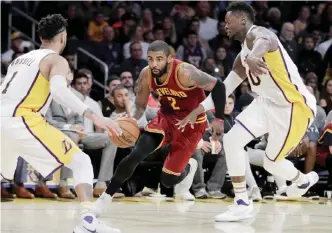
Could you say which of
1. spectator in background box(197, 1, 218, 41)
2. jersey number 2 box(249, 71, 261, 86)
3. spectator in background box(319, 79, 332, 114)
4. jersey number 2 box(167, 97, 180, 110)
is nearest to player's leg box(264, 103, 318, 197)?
jersey number 2 box(249, 71, 261, 86)

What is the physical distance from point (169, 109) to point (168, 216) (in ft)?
3.30

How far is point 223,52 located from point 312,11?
258 cm

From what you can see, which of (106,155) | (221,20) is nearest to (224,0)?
(221,20)

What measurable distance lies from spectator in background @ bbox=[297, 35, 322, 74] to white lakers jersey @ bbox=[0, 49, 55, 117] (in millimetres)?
7513

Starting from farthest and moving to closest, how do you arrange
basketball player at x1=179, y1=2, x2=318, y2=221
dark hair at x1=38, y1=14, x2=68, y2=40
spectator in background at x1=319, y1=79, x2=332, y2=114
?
spectator in background at x1=319, y1=79, x2=332, y2=114, basketball player at x1=179, y1=2, x2=318, y2=221, dark hair at x1=38, y1=14, x2=68, y2=40

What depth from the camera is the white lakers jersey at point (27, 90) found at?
5582 millimetres

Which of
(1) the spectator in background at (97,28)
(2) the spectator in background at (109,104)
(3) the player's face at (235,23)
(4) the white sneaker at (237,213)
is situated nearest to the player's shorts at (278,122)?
(4) the white sneaker at (237,213)

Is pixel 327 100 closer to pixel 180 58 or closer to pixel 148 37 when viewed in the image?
pixel 180 58

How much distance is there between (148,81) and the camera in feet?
23.3

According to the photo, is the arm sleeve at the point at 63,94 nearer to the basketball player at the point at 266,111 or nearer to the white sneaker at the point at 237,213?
the basketball player at the point at 266,111

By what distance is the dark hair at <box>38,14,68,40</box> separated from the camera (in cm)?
571

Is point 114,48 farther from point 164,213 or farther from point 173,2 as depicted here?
point 164,213

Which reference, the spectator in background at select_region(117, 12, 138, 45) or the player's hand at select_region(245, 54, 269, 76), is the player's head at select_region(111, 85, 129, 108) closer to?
the spectator in background at select_region(117, 12, 138, 45)

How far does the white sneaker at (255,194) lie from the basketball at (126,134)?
2.98 metres
